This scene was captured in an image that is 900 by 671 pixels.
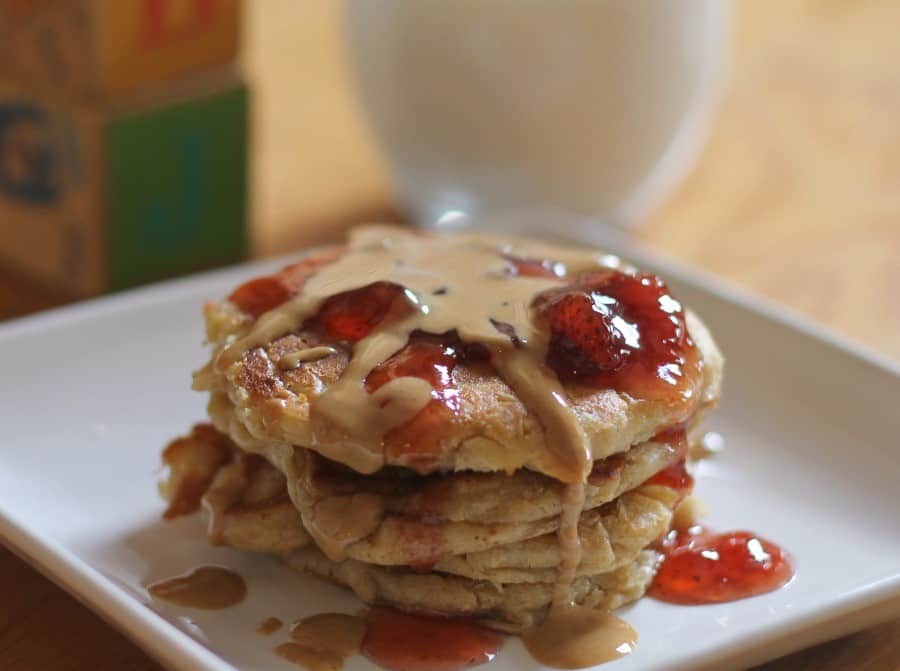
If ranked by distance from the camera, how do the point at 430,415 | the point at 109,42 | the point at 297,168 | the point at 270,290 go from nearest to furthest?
the point at 430,415 → the point at 270,290 → the point at 109,42 → the point at 297,168

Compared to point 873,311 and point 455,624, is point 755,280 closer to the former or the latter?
point 873,311

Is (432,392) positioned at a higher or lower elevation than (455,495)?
higher

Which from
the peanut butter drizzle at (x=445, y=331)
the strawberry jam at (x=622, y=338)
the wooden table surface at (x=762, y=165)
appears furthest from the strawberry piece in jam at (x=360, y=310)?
the wooden table surface at (x=762, y=165)

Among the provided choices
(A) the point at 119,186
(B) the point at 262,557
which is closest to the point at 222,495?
(B) the point at 262,557

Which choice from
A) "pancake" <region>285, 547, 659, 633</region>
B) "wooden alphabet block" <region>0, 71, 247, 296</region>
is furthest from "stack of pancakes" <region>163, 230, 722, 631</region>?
"wooden alphabet block" <region>0, 71, 247, 296</region>

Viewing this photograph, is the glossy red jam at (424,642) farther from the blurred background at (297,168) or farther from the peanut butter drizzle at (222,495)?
the blurred background at (297,168)

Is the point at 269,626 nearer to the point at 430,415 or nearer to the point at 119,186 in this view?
→ the point at 430,415

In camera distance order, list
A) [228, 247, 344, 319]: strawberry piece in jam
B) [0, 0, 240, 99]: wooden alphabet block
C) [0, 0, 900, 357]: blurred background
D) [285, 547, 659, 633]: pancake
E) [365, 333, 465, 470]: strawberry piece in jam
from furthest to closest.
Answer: [0, 0, 900, 357]: blurred background, [0, 0, 240, 99]: wooden alphabet block, [228, 247, 344, 319]: strawberry piece in jam, [285, 547, 659, 633]: pancake, [365, 333, 465, 470]: strawberry piece in jam

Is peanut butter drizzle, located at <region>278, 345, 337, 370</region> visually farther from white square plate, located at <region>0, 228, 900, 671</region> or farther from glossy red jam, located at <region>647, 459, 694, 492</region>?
glossy red jam, located at <region>647, 459, 694, 492</region>
